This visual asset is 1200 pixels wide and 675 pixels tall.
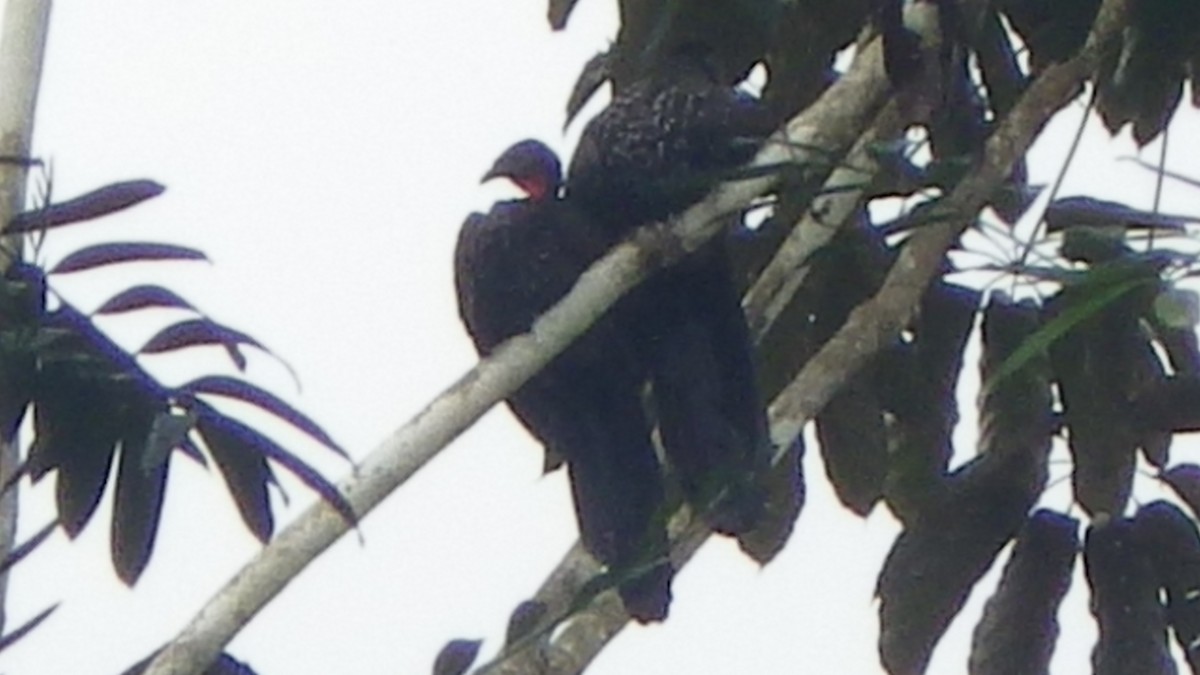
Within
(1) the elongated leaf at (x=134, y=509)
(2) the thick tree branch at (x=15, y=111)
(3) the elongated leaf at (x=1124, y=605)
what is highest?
(2) the thick tree branch at (x=15, y=111)

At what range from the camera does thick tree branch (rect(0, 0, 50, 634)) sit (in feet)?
5.36

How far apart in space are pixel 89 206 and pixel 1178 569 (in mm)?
858

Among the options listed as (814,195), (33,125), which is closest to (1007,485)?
(814,195)

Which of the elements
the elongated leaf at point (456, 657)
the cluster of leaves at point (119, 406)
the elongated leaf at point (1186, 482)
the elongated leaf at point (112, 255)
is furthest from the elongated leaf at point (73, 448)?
the elongated leaf at point (1186, 482)

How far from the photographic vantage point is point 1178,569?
1885 mm

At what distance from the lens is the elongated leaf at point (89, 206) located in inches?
64.1

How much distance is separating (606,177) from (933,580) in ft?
1.75

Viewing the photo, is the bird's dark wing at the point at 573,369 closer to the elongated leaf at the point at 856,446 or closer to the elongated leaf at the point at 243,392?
the elongated leaf at the point at 856,446

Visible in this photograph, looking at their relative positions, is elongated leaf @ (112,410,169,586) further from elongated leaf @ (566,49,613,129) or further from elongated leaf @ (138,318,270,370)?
elongated leaf @ (566,49,613,129)

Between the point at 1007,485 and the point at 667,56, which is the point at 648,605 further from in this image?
the point at 667,56

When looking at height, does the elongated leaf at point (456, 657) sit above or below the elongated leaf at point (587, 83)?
below

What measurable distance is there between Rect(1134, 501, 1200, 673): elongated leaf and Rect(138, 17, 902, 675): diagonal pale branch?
383mm

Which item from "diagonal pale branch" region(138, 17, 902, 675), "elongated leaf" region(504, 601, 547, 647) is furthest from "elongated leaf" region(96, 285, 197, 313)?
"elongated leaf" region(504, 601, 547, 647)

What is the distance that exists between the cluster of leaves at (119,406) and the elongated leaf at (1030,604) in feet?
1.93
